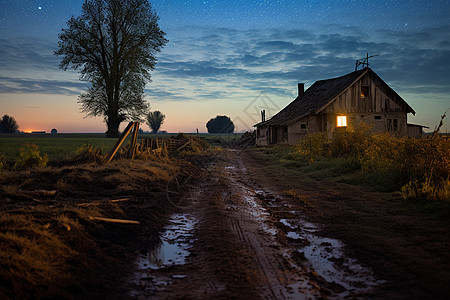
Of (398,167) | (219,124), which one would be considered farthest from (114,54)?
(219,124)

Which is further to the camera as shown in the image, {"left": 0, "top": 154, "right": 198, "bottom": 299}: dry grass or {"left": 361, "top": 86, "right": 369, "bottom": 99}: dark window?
{"left": 361, "top": 86, "right": 369, "bottom": 99}: dark window

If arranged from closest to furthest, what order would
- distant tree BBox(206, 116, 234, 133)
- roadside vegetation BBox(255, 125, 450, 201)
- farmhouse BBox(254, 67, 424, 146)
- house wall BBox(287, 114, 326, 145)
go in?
roadside vegetation BBox(255, 125, 450, 201), farmhouse BBox(254, 67, 424, 146), house wall BBox(287, 114, 326, 145), distant tree BBox(206, 116, 234, 133)

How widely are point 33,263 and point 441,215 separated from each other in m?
6.98

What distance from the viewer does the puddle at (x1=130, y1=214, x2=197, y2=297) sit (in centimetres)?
365

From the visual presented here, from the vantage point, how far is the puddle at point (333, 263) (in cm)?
359

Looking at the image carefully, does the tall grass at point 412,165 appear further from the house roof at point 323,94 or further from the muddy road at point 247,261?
the house roof at point 323,94

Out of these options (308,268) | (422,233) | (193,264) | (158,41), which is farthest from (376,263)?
(158,41)

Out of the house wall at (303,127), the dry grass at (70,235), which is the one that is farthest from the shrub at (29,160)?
the house wall at (303,127)

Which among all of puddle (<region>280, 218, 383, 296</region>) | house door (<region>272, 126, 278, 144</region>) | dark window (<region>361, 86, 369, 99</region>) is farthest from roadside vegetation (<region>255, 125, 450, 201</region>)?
house door (<region>272, 126, 278, 144</region>)

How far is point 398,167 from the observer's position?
9.44 m

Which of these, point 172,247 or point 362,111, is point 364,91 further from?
point 172,247

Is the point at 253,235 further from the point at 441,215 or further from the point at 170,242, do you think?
the point at 441,215

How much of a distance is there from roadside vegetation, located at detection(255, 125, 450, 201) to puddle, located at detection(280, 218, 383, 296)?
3378 mm

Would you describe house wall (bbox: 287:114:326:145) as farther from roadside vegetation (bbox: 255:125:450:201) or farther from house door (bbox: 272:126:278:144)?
roadside vegetation (bbox: 255:125:450:201)
